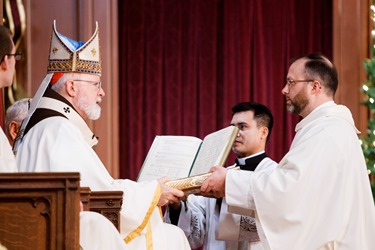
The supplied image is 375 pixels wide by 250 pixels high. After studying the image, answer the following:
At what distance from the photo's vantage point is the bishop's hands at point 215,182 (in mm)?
5152

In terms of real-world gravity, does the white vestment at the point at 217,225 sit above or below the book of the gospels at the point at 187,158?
below

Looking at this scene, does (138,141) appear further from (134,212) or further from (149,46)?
(134,212)

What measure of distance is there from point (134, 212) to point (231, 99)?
434cm

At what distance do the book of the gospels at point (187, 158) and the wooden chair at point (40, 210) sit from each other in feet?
5.11

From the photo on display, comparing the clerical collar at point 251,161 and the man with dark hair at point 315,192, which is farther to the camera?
the clerical collar at point 251,161

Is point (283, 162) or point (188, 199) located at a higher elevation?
point (283, 162)

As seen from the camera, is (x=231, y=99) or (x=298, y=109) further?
(x=231, y=99)

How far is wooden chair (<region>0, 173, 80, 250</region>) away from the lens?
11.5ft

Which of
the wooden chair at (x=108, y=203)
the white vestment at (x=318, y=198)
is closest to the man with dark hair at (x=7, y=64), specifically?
the wooden chair at (x=108, y=203)

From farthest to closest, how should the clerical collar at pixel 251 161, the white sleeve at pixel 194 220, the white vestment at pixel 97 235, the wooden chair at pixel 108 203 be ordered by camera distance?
the clerical collar at pixel 251 161
the white sleeve at pixel 194 220
the wooden chair at pixel 108 203
the white vestment at pixel 97 235

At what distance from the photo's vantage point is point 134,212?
4703mm

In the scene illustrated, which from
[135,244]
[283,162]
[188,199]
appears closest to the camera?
[135,244]

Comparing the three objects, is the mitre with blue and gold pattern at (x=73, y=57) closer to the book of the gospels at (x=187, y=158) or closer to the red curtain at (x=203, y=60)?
the book of the gospels at (x=187, y=158)

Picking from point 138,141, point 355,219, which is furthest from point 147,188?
point 138,141
